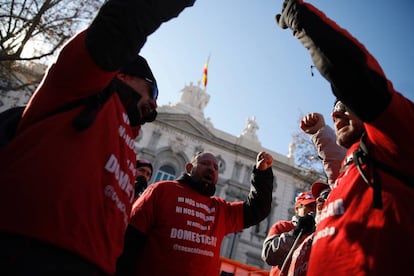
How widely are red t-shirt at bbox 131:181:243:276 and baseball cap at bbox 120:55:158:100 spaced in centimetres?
116

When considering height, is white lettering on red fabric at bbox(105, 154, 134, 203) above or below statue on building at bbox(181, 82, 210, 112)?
below

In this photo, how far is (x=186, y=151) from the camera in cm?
2109

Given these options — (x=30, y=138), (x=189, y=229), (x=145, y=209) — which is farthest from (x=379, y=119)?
(x=145, y=209)

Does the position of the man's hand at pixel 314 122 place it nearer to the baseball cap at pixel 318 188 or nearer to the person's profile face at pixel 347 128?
the person's profile face at pixel 347 128

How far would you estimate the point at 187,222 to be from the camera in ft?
8.64

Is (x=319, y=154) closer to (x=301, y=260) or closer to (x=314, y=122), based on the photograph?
(x=314, y=122)

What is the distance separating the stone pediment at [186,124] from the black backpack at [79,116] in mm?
19871

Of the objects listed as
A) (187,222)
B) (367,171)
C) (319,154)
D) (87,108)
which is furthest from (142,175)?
(367,171)

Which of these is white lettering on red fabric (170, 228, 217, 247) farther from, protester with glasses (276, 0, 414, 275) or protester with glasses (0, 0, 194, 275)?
protester with glasses (276, 0, 414, 275)

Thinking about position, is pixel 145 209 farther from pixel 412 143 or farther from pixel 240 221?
pixel 412 143

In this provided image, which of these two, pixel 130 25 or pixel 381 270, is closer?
pixel 381 270

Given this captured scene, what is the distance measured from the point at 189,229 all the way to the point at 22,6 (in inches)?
395

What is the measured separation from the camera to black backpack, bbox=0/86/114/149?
1.25m

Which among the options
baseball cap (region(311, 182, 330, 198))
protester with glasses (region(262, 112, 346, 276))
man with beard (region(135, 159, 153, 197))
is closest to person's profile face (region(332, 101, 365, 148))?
protester with glasses (region(262, 112, 346, 276))
